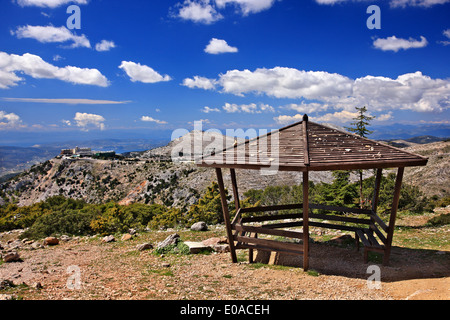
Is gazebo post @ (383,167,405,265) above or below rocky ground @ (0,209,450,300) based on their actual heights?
above

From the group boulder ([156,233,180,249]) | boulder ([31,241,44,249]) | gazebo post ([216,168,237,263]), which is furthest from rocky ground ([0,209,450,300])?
boulder ([31,241,44,249])

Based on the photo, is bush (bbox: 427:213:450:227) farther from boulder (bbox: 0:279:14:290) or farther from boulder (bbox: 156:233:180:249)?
boulder (bbox: 0:279:14:290)

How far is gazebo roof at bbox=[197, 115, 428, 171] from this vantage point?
21.2 ft

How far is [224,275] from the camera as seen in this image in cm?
739

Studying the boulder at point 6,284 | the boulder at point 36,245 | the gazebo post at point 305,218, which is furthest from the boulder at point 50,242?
the gazebo post at point 305,218

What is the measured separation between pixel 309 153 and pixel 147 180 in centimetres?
Answer: 6304

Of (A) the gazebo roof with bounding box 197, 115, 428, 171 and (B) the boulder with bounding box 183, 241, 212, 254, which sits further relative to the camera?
(B) the boulder with bounding box 183, 241, 212, 254

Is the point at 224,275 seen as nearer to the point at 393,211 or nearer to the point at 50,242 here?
the point at 393,211

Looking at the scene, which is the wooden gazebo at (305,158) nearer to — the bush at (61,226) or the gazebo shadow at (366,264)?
the gazebo shadow at (366,264)

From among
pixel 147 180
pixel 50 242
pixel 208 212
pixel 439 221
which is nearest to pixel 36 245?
pixel 50 242

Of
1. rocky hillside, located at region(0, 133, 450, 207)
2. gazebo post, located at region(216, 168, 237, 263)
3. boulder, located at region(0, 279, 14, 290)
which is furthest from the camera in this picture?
rocky hillside, located at region(0, 133, 450, 207)

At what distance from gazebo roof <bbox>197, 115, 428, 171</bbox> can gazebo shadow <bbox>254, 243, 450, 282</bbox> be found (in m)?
2.92

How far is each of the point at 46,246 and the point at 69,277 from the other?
606 centimetres

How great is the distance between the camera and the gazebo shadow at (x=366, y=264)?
A: 6948mm
